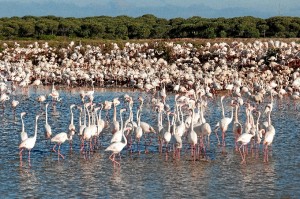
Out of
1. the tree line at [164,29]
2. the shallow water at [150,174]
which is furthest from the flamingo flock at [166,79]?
the tree line at [164,29]

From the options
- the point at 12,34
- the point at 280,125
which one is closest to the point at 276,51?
the point at 280,125

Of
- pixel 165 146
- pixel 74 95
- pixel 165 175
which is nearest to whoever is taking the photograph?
pixel 165 175

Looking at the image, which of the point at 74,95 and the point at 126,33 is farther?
the point at 126,33

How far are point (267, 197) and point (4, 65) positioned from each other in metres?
30.7

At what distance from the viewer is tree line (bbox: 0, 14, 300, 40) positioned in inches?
2306

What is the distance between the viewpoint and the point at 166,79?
108 ft

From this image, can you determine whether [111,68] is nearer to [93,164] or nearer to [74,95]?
[74,95]

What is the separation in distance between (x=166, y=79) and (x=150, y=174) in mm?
18510

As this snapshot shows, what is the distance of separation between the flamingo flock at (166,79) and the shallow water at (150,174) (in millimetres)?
435

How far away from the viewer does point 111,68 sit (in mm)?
39625

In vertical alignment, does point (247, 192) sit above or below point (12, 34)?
below

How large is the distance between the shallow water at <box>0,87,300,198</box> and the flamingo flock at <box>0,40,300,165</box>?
435 millimetres

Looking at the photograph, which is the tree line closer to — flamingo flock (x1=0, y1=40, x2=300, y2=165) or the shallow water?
flamingo flock (x1=0, y1=40, x2=300, y2=165)

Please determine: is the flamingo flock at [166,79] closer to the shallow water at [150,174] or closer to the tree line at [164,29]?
the shallow water at [150,174]
